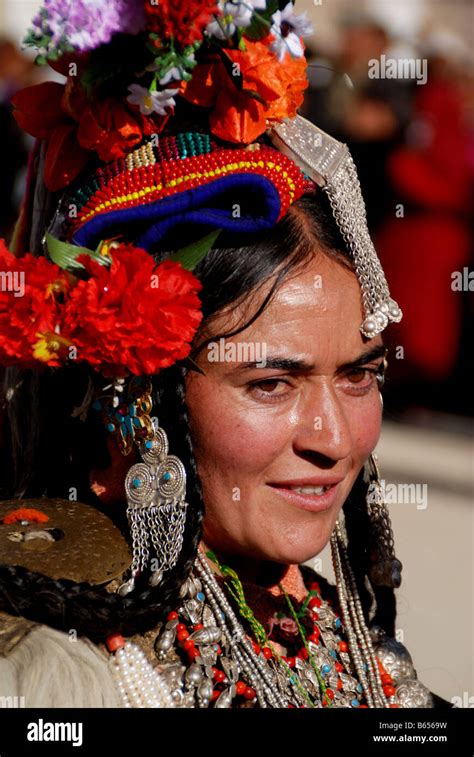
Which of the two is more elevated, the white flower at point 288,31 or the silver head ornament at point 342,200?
the white flower at point 288,31

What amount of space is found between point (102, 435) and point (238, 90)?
0.84 metres

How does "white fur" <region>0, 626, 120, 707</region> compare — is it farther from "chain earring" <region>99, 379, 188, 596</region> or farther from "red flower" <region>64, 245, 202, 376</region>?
"red flower" <region>64, 245, 202, 376</region>

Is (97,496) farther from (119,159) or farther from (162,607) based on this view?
(119,159)

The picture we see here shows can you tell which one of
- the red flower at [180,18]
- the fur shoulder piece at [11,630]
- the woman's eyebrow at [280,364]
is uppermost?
the red flower at [180,18]

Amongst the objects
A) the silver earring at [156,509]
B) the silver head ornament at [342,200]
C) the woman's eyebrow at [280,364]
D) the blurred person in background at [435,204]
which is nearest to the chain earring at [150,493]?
the silver earring at [156,509]

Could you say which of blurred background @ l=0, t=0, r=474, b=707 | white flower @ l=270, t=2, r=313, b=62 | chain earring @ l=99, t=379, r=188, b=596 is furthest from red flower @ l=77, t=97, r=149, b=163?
blurred background @ l=0, t=0, r=474, b=707

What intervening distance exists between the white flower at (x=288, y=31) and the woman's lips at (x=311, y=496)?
952 mm

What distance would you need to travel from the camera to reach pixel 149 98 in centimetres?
256

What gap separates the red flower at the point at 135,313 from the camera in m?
2.46

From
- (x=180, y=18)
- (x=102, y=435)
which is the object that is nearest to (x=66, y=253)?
(x=102, y=435)

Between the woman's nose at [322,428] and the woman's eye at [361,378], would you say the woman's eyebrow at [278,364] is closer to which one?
the woman's nose at [322,428]

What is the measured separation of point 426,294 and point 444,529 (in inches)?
69.6

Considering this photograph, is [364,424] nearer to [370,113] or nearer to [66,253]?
[66,253]

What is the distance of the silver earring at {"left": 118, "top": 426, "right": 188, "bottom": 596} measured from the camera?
2578 millimetres
